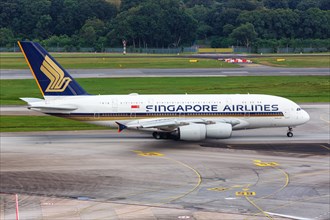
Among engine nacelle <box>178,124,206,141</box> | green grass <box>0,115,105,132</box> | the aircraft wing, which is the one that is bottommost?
green grass <box>0,115,105,132</box>

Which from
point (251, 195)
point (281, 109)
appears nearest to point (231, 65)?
point (281, 109)

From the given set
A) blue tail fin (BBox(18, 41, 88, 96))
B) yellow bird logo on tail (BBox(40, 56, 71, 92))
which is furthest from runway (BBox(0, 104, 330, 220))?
yellow bird logo on tail (BBox(40, 56, 71, 92))

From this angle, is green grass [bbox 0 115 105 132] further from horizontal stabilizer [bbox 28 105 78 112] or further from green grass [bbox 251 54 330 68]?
green grass [bbox 251 54 330 68]

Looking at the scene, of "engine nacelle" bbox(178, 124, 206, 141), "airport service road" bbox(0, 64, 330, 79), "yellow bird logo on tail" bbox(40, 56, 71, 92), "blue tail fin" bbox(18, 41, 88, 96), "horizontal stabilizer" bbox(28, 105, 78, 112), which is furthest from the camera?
"airport service road" bbox(0, 64, 330, 79)

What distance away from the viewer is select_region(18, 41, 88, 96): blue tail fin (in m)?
54.0

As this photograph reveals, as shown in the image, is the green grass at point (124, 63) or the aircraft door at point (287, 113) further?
the green grass at point (124, 63)

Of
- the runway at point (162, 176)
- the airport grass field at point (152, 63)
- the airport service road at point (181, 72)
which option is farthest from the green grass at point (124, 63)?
the runway at point (162, 176)

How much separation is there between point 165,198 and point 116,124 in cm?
1977

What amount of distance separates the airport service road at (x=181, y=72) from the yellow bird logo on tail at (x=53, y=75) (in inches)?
2297

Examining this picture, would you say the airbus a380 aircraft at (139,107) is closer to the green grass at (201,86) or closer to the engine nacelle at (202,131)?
the engine nacelle at (202,131)

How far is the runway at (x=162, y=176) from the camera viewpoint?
112 ft

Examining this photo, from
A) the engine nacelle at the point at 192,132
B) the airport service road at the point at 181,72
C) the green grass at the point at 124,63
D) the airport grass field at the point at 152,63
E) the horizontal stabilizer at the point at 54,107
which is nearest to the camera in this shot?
the engine nacelle at the point at 192,132

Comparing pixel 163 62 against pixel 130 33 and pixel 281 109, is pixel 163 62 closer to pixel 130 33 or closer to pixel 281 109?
pixel 130 33

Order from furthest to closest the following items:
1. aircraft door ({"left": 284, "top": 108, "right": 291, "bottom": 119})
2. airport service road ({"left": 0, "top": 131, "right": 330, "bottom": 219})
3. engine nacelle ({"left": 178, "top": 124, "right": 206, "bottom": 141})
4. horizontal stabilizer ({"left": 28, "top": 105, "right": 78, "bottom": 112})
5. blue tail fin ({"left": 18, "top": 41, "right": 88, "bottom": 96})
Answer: aircraft door ({"left": 284, "top": 108, "right": 291, "bottom": 119}) < blue tail fin ({"left": 18, "top": 41, "right": 88, "bottom": 96}) < horizontal stabilizer ({"left": 28, "top": 105, "right": 78, "bottom": 112}) < engine nacelle ({"left": 178, "top": 124, "right": 206, "bottom": 141}) < airport service road ({"left": 0, "top": 131, "right": 330, "bottom": 219})
